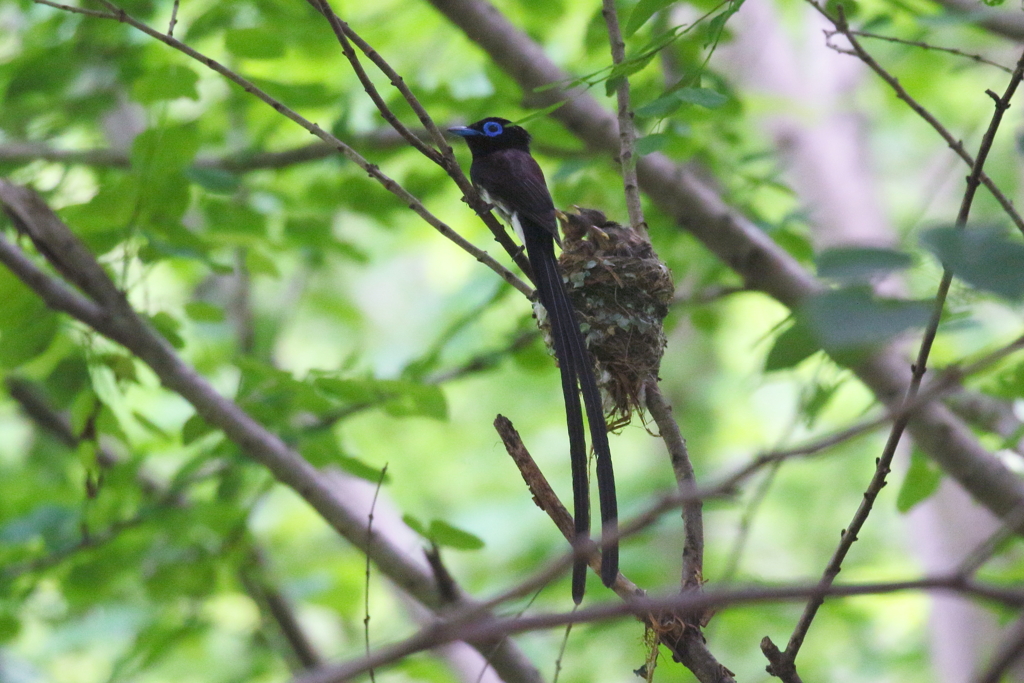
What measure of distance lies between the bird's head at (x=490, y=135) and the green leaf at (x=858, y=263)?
2.87 metres

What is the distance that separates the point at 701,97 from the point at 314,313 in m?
6.15

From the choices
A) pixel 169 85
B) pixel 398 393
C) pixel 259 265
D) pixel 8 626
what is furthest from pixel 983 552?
pixel 8 626

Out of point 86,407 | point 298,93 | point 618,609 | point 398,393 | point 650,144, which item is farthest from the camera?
point 298,93

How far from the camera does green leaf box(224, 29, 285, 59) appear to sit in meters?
3.64

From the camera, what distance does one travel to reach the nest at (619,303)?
3021mm

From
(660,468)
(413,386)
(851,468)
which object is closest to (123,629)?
(413,386)

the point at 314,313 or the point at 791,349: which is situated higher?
the point at 314,313

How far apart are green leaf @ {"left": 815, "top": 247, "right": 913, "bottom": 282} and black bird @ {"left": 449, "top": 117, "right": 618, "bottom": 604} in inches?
19.0

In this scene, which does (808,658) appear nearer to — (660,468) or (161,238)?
(660,468)

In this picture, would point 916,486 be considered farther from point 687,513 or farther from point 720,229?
point 720,229

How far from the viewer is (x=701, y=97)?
8.39 feet

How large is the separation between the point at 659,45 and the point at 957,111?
825 centimetres

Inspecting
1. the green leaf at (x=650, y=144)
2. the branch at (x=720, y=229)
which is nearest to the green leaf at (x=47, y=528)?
the branch at (x=720, y=229)

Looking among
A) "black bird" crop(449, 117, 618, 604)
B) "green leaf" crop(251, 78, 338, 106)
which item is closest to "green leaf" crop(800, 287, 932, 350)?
"black bird" crop(449, 117, 618, 604)
